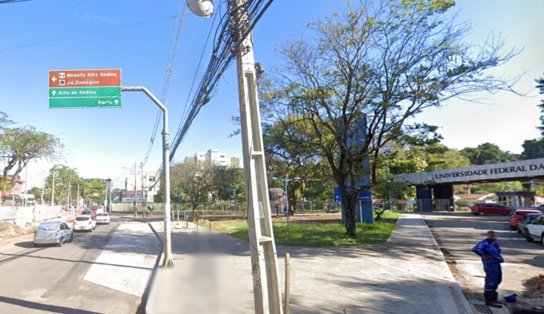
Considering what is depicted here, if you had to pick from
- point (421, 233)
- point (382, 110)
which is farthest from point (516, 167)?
point (382, 110)

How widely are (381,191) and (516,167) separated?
23.9 m

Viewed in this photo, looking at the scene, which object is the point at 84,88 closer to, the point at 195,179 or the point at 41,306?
the point at 41,306

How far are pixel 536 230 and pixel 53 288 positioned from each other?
20052mm

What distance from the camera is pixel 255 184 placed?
6160 millimetres

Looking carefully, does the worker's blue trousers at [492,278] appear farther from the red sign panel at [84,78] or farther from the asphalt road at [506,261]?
the red sign panel at [84,78]

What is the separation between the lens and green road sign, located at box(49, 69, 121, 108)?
12.1 meters

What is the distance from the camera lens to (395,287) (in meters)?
9.62

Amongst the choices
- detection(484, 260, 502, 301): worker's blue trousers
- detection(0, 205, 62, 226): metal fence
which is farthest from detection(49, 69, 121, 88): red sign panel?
detection(0, 205, 62, 226): metal fence

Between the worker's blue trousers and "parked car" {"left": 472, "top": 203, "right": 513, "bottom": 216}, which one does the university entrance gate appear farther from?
the worker's blue trousers

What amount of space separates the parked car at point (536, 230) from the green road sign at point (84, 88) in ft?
62.5

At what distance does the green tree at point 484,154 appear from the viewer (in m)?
99.8

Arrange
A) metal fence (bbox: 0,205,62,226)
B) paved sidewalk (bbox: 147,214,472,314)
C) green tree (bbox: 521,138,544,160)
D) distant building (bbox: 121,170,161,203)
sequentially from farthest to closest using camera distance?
green tree (bbox: 521,138,544,160)
distant building (bbox: 121,170,161,203)
metal fence (bbox: 0,205,62,226)
paved sidewalk (bbox: 147,214,472,314)

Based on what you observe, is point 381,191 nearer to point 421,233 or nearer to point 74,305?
point 421,233

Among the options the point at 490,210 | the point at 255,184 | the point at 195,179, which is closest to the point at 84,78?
the point at 255,184
